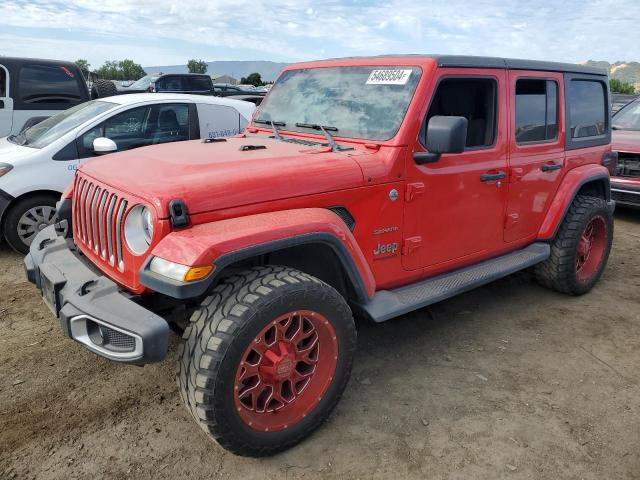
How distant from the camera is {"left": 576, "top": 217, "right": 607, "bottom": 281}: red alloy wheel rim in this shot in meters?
4.68

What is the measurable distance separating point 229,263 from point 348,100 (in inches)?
64.0

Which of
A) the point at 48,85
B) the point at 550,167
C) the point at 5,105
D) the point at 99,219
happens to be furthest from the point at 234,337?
the point at 48,85

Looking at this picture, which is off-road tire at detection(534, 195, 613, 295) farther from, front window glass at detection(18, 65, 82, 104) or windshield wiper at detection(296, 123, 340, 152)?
front window glass at detection(18, 65, 82, 104)

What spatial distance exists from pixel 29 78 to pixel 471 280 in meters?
6.77

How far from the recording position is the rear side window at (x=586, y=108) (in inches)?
171

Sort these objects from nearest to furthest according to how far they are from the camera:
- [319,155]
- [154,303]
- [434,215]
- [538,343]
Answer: [154,303] < [319,155] < [434,215] < [538,343]

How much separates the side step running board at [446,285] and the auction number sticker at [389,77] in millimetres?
1294

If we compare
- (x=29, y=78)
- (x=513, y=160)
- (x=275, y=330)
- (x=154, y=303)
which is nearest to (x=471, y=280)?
(x=513, y=160)

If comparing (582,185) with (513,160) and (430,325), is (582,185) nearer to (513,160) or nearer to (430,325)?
(513,160)

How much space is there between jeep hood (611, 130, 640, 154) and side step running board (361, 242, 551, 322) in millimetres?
4164

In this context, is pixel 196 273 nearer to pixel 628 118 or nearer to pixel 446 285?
pixel 446 285

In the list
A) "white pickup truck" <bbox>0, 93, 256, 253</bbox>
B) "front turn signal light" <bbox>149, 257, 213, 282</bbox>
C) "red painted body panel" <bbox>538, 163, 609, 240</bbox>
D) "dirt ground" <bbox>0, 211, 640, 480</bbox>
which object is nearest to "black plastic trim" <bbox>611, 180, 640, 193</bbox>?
"red painted body panel" <bbox>538, 163, 609, 240</bbox>

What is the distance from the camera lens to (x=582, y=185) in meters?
4.41

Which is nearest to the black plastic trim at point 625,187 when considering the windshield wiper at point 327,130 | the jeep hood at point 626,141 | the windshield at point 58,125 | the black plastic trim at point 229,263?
the jeep hood at point 626,141
